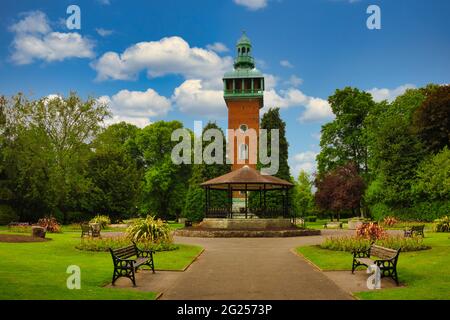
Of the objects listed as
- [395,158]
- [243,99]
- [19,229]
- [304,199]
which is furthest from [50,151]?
[304,199]

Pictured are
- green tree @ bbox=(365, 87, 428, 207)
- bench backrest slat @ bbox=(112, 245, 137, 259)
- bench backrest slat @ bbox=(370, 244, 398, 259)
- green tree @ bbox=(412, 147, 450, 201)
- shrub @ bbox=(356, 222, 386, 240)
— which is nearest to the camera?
bench backrest slat @ bbox=(112, 245, 137, 259)

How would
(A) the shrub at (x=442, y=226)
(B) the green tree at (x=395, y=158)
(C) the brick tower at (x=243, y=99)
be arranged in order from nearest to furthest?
(A) the shrub at (x=442, y=226), (B) the green tree at (x=395, y=158), (C) the brick tower at (x=243, y=99)

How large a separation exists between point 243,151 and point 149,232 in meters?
33.8

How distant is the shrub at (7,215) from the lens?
39.9 m

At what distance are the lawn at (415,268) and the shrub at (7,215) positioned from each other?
28712mm

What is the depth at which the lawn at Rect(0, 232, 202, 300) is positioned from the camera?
403 inches

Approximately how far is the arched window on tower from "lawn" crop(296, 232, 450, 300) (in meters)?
32.7

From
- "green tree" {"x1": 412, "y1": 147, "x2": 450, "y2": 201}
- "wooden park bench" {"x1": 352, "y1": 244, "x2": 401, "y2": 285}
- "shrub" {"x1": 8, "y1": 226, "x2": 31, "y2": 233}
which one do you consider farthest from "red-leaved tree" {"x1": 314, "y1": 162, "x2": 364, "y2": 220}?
"wooden park bench" {"x1": 352, "y1": 244, "x2": 401, "y2": 285}

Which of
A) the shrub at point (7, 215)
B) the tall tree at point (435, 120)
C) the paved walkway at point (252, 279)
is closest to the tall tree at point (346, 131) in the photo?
the tall tree at point (435, 120)

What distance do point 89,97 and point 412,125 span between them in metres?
31.5

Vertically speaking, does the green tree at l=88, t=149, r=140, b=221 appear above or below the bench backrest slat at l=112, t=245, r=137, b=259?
above

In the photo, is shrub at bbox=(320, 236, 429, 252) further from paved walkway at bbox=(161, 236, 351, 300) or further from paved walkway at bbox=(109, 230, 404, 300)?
paved walkway at bbox=(109, 230, 404, 300)

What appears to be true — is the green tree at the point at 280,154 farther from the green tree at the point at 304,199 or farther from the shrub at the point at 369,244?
the shrub at the point at 369,244

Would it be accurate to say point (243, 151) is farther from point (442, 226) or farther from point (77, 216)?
point (442, 226)
